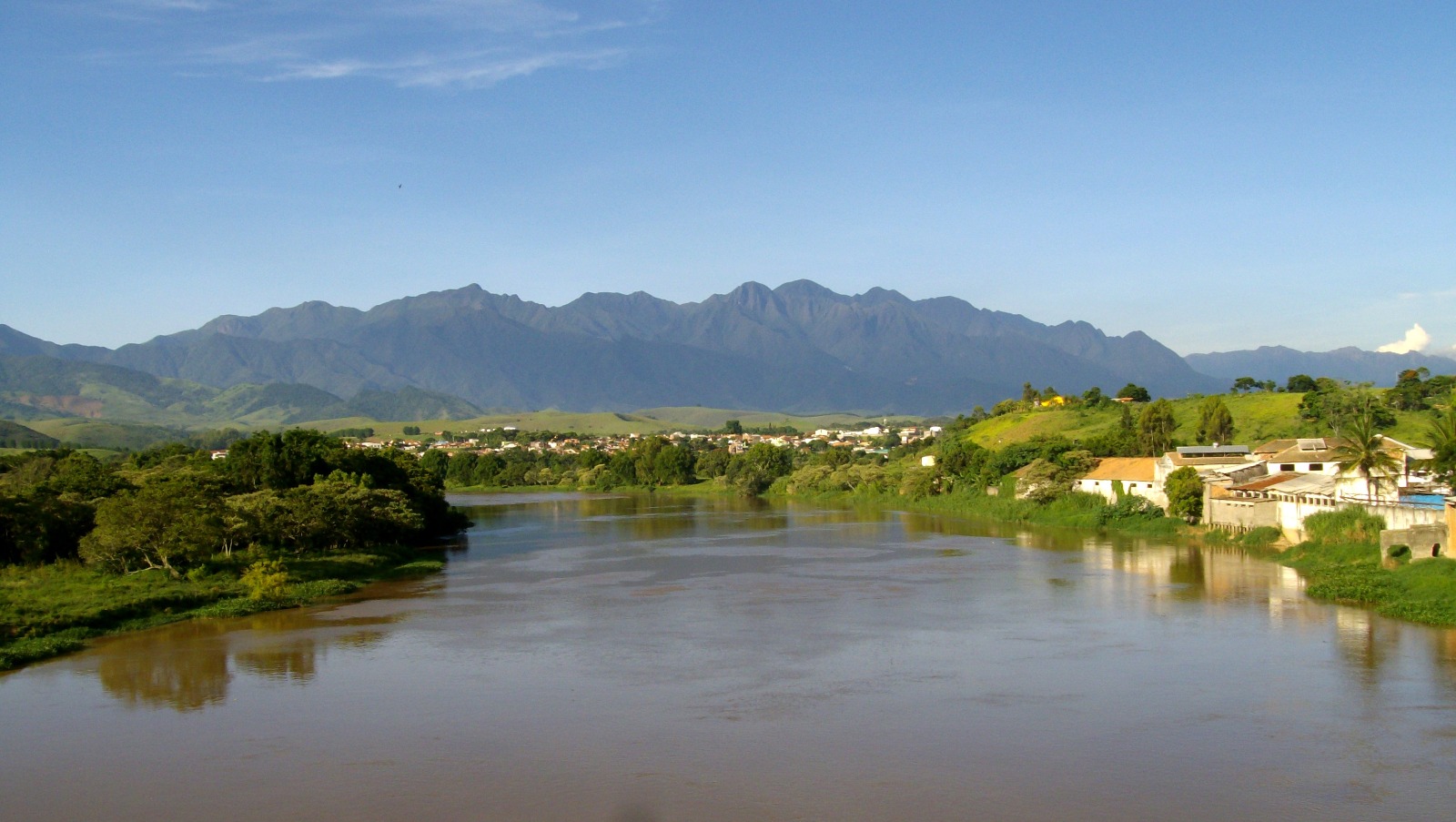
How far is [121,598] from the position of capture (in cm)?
2572

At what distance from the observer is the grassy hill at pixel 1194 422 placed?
52.8 metres

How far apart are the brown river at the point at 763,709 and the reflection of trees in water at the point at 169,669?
0.29 feet

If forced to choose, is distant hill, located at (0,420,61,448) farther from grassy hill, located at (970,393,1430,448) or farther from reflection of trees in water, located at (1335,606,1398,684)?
reflection of trees in water, located at (1335,606,1398,684)

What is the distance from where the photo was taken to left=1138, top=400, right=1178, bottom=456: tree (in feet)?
181

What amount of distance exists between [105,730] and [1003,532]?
36115 mm

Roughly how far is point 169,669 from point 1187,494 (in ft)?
112

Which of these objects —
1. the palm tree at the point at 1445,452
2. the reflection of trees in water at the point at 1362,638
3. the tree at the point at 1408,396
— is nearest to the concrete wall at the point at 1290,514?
the palm tree at the point at 1445,452

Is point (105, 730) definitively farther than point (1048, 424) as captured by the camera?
No

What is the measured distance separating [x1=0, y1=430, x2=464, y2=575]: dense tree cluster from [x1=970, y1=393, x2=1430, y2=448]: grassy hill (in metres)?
35.9

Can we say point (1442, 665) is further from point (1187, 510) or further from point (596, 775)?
point (1187, 510)

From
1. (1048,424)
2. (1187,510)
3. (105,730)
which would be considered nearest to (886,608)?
(105,730)

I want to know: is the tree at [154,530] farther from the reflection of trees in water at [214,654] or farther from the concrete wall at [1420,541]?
the concrete wall at [1420,541]

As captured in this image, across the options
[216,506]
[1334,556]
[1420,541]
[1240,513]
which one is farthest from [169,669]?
[1240,513]

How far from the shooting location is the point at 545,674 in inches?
773
